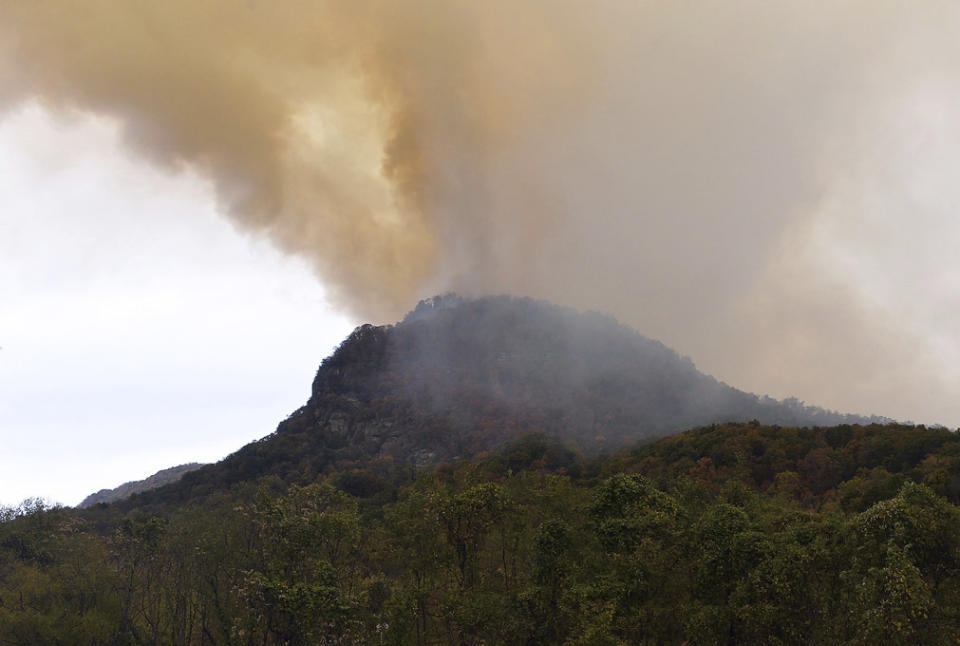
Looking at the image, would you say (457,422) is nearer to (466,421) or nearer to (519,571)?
(466,421)

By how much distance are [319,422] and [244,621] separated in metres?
160

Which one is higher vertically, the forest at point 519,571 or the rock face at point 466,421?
the rock face at point 466,421

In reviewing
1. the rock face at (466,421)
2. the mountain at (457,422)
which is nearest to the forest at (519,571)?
the mountain at (457,422)

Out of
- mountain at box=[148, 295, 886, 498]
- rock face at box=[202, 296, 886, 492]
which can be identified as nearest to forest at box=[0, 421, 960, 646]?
mountain at box=[148, 295, 886, 498]

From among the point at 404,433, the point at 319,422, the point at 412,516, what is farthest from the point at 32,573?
the point at 319,422

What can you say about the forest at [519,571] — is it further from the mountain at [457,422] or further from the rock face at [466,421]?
the rock face at [466,421]

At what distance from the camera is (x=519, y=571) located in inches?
1447

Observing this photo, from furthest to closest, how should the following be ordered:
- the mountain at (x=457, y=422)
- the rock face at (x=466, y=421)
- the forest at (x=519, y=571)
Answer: the rock face at (x=466, y=421) < the mountain at (x=457, y=422) < the forest at (x=519, y=571)

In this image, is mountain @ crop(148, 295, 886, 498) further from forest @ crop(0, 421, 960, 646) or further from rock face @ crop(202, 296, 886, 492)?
forest @ crop(0, 421, 960, 646)

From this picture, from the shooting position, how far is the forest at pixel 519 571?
73.8ft

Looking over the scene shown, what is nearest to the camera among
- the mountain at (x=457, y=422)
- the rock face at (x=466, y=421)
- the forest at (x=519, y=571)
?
the forest at (x=519, y=571)

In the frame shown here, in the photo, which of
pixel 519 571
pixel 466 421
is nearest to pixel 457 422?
pixel 466 421

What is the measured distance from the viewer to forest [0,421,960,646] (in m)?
22.5

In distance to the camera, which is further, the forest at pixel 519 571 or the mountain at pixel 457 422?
the mountain at pixel 457 422
